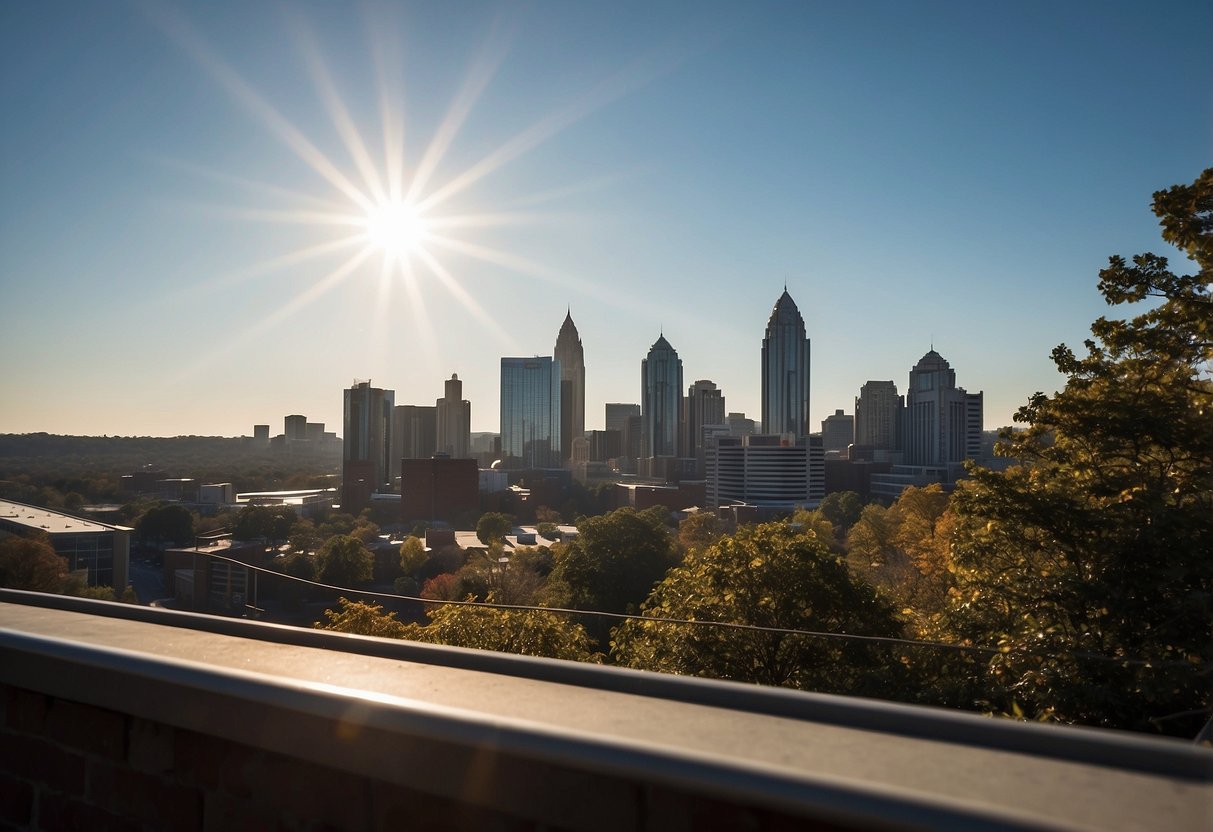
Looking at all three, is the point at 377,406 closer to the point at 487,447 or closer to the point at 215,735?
the point at 487,447

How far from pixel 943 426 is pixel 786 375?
53313mm

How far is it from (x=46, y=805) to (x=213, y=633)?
72cm

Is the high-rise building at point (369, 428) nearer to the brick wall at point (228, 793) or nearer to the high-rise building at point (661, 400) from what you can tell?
the high-rise building at point (661, 400)

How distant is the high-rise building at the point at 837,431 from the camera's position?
559 feet

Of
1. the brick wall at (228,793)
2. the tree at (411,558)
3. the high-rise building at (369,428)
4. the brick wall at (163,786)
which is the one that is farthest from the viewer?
the high-rise building at (369,428)

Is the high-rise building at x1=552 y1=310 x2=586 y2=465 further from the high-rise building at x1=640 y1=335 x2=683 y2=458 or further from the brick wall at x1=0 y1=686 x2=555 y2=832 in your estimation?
the brick wall at x1=0 y1=686 x2=555 y2=832

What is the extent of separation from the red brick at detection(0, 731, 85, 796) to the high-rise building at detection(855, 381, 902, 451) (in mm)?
139501

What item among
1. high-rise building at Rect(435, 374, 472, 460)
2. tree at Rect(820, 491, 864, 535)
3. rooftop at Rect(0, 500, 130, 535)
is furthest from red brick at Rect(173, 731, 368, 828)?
high-rise building at Rect(435, 374, 472, 460)

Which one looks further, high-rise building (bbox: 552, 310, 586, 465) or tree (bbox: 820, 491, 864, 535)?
high-rise building (bbox: 552, 310, 586, 465)

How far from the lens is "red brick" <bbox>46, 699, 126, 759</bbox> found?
2.12m

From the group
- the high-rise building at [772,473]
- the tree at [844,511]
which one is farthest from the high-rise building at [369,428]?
the tree at [844,511]

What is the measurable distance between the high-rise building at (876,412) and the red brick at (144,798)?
140 metres

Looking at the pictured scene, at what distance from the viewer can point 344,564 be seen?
1275 inches

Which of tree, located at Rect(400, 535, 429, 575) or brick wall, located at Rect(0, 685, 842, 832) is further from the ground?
brick wall, located at Rect(0, 685, 842, 832)
